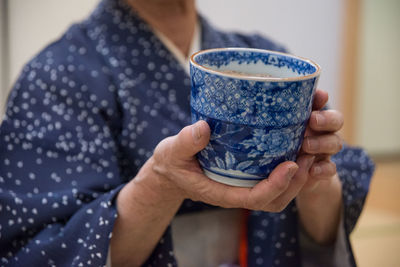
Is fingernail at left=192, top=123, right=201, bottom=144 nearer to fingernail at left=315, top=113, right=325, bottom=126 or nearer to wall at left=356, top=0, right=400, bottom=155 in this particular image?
fingernail at left=315, top=113, right=325, bottom=126

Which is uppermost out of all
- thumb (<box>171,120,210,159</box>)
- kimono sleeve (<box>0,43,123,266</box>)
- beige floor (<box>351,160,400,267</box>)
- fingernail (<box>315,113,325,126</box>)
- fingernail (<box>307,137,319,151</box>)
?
thumb (<box>171,120,210,159</box>)

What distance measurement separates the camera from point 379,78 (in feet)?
7.28

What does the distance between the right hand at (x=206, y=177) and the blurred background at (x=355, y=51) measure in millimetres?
1130

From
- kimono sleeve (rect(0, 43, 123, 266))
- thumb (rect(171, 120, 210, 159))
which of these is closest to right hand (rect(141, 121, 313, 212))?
thumb (rect(171, 120, 210, 159))

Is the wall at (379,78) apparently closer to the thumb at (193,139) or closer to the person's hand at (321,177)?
the person's hand at (321,177)

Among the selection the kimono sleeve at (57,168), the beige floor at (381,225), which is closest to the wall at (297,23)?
the beige floor at (381,225)

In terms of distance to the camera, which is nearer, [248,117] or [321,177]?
[248,117]

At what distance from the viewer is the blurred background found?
191 centimetres

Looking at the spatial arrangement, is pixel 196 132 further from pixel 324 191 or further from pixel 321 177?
pixel 324 191

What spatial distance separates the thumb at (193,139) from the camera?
0.48 meters

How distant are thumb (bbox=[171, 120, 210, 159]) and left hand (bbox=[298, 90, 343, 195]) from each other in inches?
5.2

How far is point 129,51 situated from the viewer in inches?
33.0

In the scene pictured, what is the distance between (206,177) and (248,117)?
0.10 metres

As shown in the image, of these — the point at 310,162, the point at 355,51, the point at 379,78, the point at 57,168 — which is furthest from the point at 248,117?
the point at 379,78
